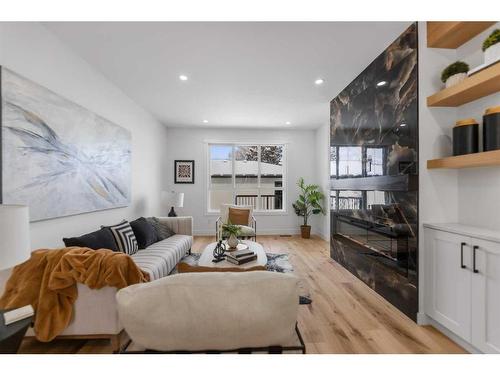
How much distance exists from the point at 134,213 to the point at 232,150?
117 inches

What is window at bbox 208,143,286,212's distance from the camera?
20.8 feet

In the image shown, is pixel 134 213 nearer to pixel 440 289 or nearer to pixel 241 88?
pixel 241 88

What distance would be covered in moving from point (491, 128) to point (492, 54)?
0.53 metres

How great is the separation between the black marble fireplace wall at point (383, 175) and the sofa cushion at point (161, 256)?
243 cm

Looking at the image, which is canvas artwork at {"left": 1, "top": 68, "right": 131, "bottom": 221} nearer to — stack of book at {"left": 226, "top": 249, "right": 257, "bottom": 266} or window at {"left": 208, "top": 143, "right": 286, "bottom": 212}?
stack of book at {"left": 226, "top": 249, "right": 257, "bottom": 266}

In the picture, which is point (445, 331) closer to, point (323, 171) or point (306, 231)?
point (306, 231)

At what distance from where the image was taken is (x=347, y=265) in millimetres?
3582

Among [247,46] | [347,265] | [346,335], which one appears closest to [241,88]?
[247,46]

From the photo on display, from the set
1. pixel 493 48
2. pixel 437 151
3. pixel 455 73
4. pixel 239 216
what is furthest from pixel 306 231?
pixel 493 48

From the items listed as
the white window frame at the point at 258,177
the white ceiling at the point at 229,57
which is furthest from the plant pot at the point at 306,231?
the white ceiling at the point at 229,57

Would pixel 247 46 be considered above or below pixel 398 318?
above

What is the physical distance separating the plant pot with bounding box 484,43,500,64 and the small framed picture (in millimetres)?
5389
